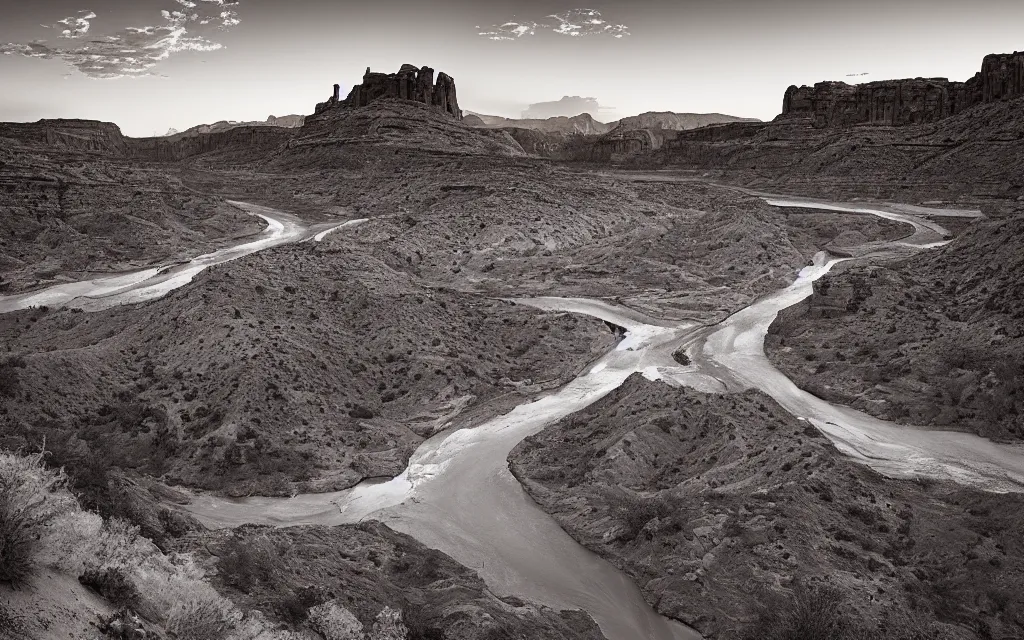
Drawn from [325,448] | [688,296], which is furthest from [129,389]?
[688,296]

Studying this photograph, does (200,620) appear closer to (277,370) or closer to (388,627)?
(388,627)

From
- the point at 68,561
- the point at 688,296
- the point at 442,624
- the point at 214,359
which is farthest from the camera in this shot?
the point at 688,296

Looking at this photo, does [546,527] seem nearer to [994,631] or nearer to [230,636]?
[994,631]

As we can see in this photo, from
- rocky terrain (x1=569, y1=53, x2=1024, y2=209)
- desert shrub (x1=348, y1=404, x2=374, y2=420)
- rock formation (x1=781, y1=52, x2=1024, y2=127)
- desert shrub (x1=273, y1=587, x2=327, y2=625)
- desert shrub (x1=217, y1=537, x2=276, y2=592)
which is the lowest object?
desert shrub (x1=348, y1=404, x2=374, y2=420)

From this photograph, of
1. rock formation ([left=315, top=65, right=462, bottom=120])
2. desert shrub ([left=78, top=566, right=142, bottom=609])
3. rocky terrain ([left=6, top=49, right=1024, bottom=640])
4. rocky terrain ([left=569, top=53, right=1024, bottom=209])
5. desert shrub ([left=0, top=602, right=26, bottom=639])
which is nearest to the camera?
desert shrub ([left=0, top=602, right=26, bottom=639])

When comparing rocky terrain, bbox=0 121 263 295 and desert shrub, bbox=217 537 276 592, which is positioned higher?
rocky terrain, bbox=0 121 263 295

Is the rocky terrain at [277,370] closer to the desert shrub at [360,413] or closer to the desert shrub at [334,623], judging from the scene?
the desert shrub at [360,413]

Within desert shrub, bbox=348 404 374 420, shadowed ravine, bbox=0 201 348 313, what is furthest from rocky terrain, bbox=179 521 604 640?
shadowed ravine, bbox=0 201 348 313

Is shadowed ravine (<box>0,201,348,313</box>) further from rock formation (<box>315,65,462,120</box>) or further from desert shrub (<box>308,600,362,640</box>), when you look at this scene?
rock formation (<box>315,65,462,120</box>)
